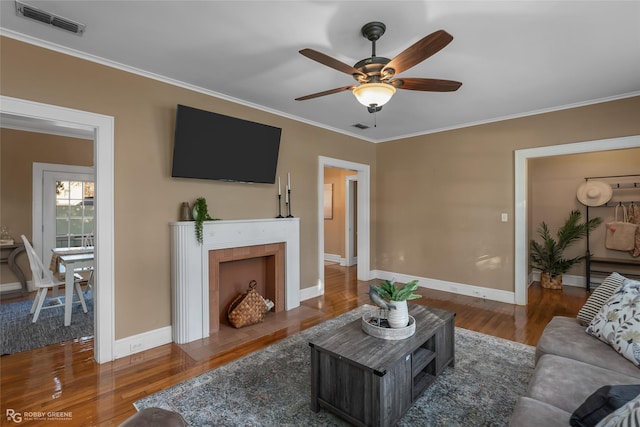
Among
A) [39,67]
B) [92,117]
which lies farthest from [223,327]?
[39,67]

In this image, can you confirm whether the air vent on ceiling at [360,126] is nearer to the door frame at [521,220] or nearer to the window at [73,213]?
the door frame at [521,220]

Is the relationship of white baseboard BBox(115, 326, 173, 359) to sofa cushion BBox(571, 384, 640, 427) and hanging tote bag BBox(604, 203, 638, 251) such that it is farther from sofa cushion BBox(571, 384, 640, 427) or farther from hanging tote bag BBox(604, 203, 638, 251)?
hanging tote bag BBox(604, 203, 638, 251)

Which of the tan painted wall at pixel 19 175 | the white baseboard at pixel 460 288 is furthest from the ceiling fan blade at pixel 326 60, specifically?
the tan painted wall at pixel 19 175

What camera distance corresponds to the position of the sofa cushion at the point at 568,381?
1.41 m

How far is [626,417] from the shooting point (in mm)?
902

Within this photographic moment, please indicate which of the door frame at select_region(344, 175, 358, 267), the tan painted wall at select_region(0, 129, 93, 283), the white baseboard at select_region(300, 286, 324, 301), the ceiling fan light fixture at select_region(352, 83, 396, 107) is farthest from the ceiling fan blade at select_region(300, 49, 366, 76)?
the tan painted wall at select_region(0, 129, 93, 283)

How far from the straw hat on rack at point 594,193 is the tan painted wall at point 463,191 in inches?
67.8

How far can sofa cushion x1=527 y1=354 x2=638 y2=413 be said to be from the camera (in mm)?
1409

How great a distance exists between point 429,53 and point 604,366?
204cm

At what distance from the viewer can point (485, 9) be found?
1.92m

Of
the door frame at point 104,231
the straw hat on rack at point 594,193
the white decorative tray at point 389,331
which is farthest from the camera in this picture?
the straw hat on rack at point 594,193

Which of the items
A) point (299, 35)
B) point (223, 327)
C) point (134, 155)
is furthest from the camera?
point (223, 327)

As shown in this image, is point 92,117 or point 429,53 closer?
point 429,53

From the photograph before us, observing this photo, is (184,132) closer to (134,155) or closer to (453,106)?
(134,155)
